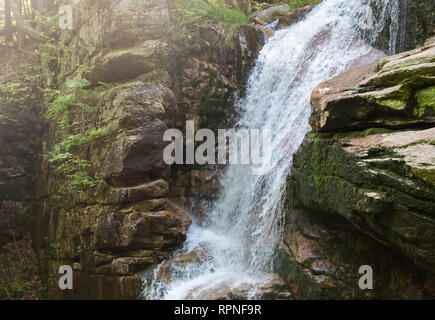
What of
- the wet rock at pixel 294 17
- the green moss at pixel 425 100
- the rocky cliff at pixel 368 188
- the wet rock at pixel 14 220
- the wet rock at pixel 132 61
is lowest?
the wet rock at pixel 14 220

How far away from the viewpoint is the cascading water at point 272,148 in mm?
4691

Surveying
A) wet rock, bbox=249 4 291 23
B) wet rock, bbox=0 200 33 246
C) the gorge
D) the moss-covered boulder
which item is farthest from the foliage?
wet rock, bbox=249 4 291 23

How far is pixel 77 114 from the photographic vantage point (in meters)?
6.44

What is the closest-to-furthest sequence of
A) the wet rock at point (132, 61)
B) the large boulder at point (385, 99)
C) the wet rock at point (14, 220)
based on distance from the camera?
1. the large boulder at point (385, 99)
2. the wet rock at point (132, 61)
3. the wet rock at point (14, 220)

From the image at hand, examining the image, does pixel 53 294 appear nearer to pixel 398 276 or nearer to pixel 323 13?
pixel 398 276

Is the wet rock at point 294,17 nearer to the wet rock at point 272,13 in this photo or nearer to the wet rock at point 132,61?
the wet rock at point 272,13

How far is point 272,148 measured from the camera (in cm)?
574

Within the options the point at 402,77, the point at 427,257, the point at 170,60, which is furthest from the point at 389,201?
the point at 170,60

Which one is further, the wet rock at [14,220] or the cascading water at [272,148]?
the wet rock at [14,220]

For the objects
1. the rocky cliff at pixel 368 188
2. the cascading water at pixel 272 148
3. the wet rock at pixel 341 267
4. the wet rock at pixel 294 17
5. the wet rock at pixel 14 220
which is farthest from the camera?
the wet rock at pixel 294 17

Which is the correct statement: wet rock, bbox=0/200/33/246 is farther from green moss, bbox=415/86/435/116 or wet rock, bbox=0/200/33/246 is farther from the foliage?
green moss, bbox=415/86/435/116

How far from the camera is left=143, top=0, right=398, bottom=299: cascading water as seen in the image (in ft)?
15.4

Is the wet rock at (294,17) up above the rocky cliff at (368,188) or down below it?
above

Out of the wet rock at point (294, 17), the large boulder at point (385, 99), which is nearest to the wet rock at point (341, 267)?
the large boulder at point (385, 99)
